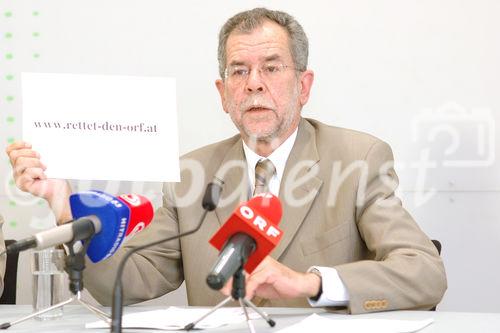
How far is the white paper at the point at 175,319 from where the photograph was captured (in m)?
1.52

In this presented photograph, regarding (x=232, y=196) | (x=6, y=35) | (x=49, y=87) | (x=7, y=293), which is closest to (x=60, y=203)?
(x=49, y=87)

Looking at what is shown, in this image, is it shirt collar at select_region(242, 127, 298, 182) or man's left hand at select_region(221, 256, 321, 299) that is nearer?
man's left hand at select_region(221, 256, 321, 299)

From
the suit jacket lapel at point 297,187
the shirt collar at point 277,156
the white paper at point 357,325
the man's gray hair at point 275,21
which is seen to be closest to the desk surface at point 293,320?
the white paper at point 357,325

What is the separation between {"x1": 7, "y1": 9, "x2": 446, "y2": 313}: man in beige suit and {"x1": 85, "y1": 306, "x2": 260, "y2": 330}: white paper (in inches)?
11.6

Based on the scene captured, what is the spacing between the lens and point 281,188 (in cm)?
214

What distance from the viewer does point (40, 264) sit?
1745 mm

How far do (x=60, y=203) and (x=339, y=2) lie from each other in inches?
54.9

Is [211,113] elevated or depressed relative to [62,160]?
elevated

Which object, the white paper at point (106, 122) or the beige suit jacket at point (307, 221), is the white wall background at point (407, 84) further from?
the white paper at point (106, 122)

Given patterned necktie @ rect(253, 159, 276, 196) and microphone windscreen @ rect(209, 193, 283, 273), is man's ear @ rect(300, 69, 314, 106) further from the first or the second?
microphone windscreen @ rect(209, 193, 283, 273)

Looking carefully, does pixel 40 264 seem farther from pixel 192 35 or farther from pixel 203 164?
pixel 192 35

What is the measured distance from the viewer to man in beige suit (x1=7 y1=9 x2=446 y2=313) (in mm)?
1984

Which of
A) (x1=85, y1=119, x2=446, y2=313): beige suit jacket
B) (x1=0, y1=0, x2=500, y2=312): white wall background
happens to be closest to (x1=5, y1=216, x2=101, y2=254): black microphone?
(x1=85, y1=119, x2=446, y2=313): beige suit jacket

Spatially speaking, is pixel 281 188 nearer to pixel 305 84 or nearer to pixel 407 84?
pixel 305 84
